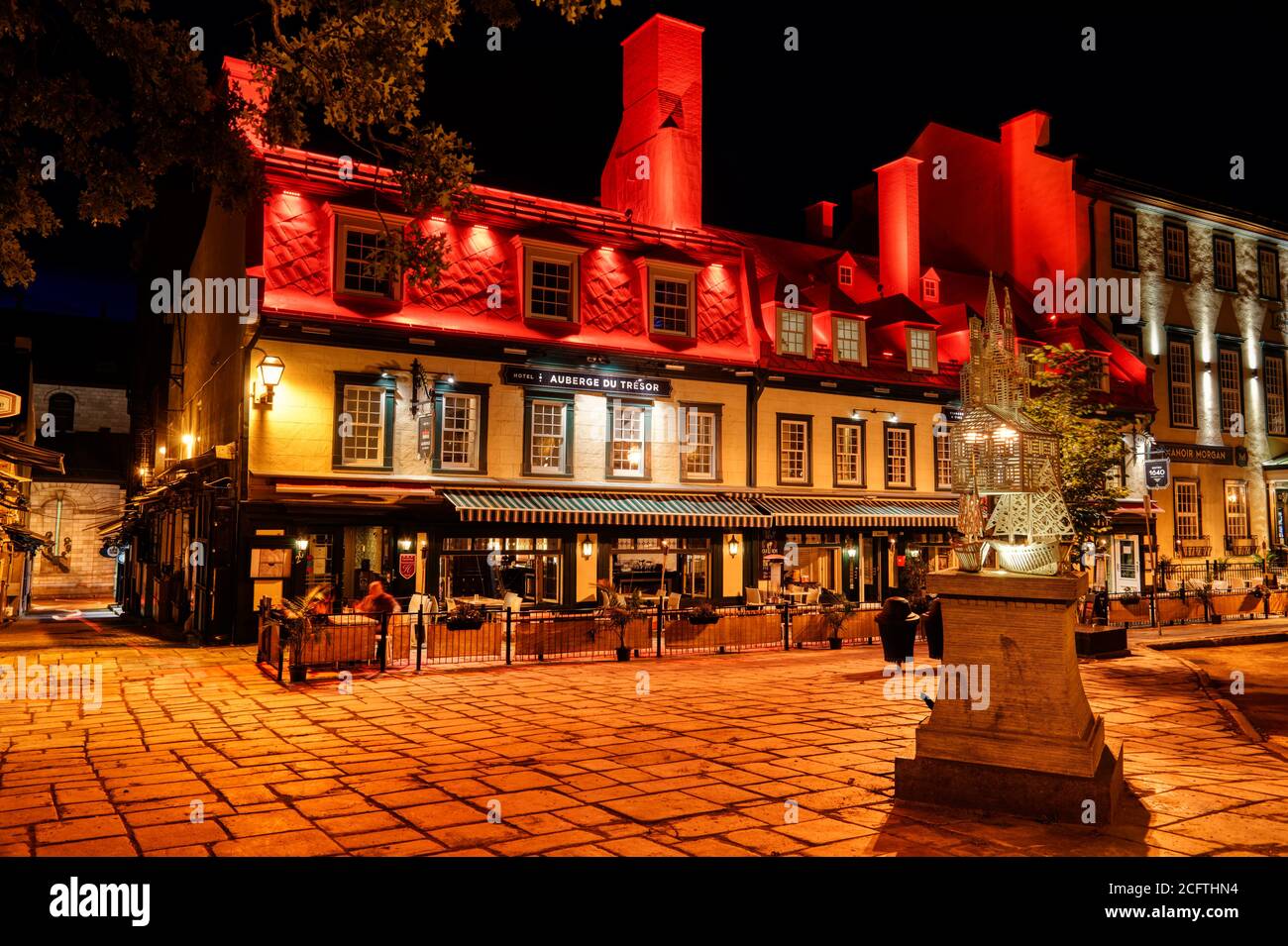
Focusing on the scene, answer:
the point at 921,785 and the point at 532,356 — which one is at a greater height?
the point at 532,356

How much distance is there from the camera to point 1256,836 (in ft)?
19.2

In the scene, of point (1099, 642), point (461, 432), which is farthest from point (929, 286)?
point (461, 432)

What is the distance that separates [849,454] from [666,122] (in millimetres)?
10969

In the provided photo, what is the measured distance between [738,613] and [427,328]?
9588 millimetres

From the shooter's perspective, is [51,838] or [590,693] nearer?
[51,838]

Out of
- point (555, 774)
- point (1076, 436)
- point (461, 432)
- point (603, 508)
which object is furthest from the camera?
point (603, 508)

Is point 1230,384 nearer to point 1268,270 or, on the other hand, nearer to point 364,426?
point 1268,270

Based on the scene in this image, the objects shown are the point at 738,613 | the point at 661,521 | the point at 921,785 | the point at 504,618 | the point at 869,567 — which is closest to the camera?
the point at 921,785

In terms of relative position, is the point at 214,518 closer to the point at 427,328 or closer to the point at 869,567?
the point at 427,328

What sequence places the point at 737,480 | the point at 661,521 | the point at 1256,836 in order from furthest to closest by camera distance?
1. the point at 737,480
2. the point at 661,521
3. the point at 1256,836

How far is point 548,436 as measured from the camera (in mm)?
22516

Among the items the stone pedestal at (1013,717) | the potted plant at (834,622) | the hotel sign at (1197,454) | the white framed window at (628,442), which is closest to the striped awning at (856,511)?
the white framed window at (628,442)

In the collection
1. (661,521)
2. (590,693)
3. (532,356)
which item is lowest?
(590,693)

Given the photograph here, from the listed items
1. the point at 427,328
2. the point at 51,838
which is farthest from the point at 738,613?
the point at 51,838
